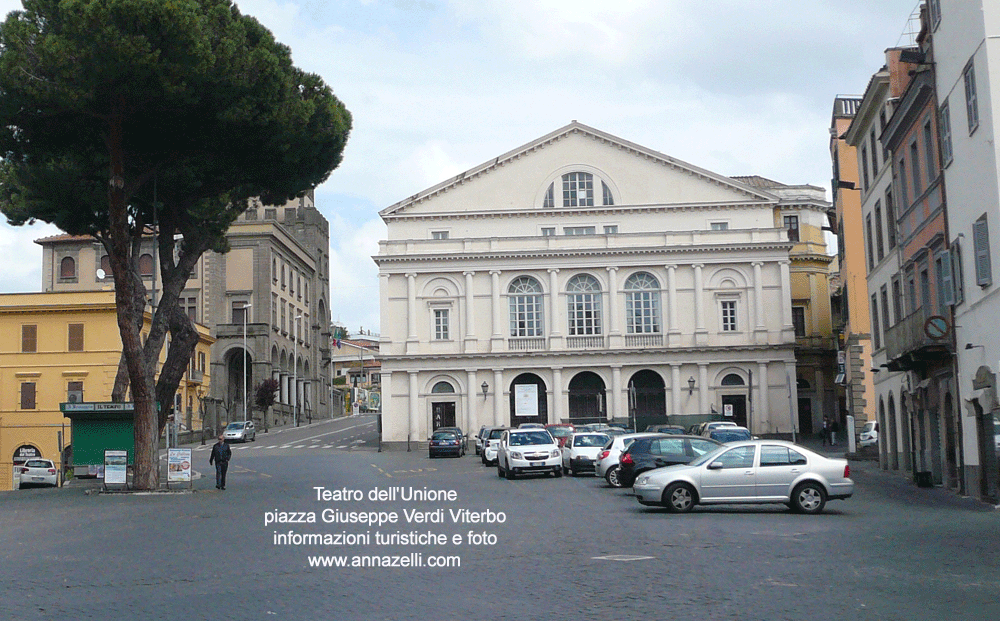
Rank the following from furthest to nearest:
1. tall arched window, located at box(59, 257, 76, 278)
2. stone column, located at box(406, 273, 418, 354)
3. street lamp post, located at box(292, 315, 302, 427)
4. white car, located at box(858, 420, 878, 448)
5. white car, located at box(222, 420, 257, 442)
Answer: street lamp post, located at box(292, 315, 302, 427), tall arched window, located at box(59, 257, 76, 278), white car, located at box(222, 420, 257, 442), stone column, located at box(406, 273, 418, 354), white car, located at box(858, 420, 878, 448)

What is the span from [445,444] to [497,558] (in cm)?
3961

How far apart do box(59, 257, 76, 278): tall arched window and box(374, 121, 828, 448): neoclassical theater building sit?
1502 inches

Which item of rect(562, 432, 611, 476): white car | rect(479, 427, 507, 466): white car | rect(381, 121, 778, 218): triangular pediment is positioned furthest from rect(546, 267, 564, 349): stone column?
rect(562, 432, 611, 476): white car

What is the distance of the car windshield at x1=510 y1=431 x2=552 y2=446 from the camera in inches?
1403

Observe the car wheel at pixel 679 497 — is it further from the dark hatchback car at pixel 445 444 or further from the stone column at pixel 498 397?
the stone column at pixel 498 397

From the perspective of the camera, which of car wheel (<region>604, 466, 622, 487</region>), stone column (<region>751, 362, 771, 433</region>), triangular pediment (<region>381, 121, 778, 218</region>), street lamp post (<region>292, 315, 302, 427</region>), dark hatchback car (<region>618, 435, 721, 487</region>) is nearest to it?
dark hatchback car (<region>618, 435, 721, 487</region>)

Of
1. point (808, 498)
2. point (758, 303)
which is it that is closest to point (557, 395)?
point (758, 303)

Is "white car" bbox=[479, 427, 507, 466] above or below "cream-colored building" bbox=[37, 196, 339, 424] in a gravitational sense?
below

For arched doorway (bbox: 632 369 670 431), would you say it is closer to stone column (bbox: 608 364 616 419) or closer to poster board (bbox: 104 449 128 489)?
stone column (bbox: 608 364 616 419)

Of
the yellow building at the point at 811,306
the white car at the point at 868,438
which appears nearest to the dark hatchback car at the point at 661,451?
the white car at the point at 868,438

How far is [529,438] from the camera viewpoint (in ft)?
118

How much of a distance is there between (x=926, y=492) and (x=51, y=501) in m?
23.6

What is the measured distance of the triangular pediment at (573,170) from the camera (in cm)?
7106

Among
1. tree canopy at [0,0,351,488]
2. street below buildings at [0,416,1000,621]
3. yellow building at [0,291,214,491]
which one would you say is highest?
tree canopy at [0,0,351,488]
